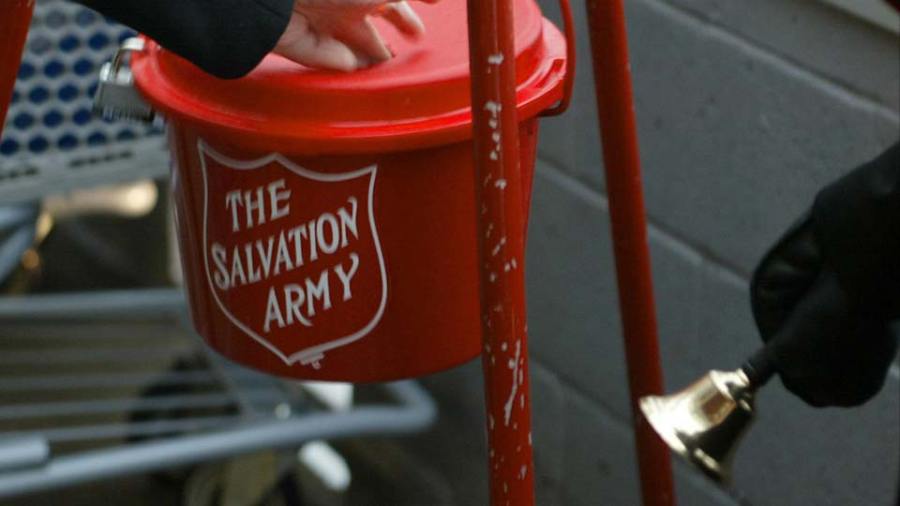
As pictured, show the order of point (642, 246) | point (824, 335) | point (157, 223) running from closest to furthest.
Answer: point (824, 335)
point (642, 246)
point (157, 223)

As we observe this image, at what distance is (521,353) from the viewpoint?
0.81 metres

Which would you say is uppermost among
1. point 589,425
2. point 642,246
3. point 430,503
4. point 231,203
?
point 231,203

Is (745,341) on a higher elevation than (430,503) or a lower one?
higher

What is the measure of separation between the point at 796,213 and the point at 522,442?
0.52m

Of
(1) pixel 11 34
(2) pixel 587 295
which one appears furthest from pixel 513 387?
(2) pixel 587 295

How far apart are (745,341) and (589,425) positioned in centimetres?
31

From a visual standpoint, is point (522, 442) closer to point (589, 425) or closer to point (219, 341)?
point (219, 341)

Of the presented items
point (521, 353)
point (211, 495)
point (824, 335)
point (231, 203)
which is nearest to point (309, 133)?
point (231, 203)

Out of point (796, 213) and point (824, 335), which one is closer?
point (824, 335)

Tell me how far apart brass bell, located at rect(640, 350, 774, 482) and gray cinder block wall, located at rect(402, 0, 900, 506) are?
0.43 metres

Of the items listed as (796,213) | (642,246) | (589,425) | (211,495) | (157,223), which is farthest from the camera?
(157,223)

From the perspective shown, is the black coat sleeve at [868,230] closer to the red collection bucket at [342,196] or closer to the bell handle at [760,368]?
the bell handle at [760,368]

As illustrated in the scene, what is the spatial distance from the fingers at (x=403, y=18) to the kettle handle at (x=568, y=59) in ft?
0.36

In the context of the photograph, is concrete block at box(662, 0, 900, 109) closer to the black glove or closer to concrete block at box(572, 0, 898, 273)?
concrete block at box(572, 0, 898, 273)
